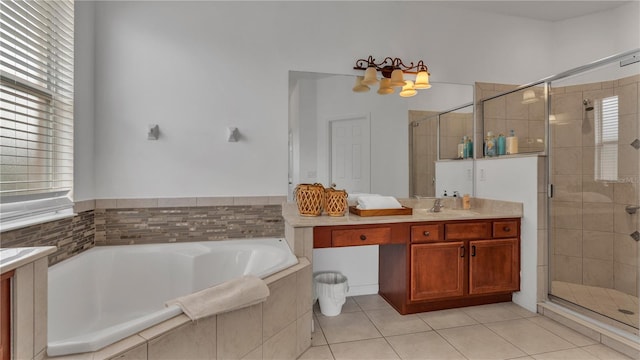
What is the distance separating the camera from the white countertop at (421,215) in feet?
7.38

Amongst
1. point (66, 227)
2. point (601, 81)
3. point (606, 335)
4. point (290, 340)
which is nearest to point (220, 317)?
point (290, 340)

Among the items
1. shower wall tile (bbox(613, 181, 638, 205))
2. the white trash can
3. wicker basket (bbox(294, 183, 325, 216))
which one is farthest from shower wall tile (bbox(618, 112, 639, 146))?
the white trash can

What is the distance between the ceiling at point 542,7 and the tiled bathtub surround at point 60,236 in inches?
137

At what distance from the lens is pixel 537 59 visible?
3.21 meters

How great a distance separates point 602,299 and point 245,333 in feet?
8.20

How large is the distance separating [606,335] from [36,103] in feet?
12.3

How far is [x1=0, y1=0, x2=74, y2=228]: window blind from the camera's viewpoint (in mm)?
1631

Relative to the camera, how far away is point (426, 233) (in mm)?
2406

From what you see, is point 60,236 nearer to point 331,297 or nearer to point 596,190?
point 331,297

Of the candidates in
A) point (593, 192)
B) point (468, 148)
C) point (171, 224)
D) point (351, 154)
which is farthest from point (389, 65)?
point (171, 224)

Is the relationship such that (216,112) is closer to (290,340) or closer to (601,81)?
(290,340)

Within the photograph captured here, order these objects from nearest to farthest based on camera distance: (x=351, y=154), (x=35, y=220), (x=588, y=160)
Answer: (x=35, y=220) < (x=588, y=160) < (x=351, y=154)

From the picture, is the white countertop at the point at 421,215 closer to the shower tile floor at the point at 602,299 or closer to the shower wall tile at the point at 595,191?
the shower wall tile at the point at 595,191

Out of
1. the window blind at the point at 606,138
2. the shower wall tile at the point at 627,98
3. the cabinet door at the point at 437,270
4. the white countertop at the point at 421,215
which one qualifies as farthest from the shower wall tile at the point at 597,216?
the cabinet door at the point at 437,270
